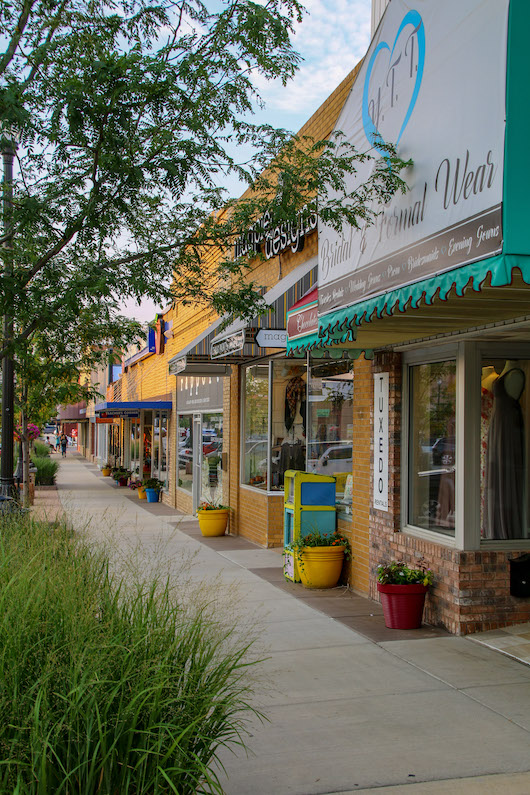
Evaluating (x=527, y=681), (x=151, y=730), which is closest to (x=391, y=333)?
(x=527, y=681)

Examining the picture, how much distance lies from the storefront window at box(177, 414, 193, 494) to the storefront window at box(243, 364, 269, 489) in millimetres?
5006

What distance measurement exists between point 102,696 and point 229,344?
8358mm

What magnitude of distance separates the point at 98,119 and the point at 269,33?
63.8 inches

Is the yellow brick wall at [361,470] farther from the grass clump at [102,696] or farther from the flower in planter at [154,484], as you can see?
the flower in planter at [154,484]

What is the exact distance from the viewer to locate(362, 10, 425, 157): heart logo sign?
597 cm

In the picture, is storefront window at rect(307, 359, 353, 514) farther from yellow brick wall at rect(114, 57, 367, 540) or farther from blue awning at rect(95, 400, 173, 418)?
blue awning at rect(95, 400, 173, 418)

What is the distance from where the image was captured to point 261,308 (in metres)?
7.75

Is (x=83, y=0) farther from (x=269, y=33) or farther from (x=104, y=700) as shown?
(x=104, y=700)

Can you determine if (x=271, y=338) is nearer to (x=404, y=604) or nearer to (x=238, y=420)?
(x=238, y=420)

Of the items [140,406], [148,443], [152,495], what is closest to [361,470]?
[152,495]

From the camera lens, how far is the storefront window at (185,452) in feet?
63.2

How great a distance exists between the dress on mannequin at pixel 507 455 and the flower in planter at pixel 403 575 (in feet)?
2.85

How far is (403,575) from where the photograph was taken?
24.3 feet

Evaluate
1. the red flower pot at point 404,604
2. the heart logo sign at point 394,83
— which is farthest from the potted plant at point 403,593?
the heart logo sign at point 394,83
